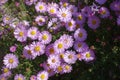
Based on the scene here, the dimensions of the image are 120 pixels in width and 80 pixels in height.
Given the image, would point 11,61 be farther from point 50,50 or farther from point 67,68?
point 67,68

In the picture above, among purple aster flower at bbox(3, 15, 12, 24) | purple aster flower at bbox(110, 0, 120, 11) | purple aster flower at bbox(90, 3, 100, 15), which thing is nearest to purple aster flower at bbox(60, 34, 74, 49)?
purple aster flower at bbox(90, 3, 100, 15)

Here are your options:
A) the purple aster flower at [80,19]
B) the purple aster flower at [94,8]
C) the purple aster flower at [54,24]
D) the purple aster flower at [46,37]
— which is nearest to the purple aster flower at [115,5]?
the purple aster flower at [94,8]

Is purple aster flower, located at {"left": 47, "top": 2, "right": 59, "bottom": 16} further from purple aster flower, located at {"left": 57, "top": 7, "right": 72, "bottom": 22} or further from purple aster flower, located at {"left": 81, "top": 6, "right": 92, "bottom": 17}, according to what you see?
purple aster flower, located at {"left": 81, "top": 6, "right": 92, "bottom": 17}

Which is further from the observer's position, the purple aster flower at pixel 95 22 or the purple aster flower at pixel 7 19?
→ the purple aster flower at pixel 7 19

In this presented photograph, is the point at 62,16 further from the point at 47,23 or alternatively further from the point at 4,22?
the point at 4,22

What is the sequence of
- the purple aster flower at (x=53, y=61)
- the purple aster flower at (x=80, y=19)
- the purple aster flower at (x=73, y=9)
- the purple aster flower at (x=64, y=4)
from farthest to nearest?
1. the purple aster flower at (x=64, y=4)
2. the purple aster flower at (x=73, y=9)
3. the purple aster flower at (x=80, y=19)
4. the purple aster flower at (x=53, y=61)

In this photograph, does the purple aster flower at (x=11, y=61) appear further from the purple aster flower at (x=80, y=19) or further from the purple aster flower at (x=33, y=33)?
the purple aster flower at (x=80, y=19)

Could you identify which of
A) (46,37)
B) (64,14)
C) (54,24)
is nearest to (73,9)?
(64,14)

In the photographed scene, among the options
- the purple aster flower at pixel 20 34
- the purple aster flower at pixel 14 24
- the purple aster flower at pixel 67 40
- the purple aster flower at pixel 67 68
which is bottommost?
the purple aster flower at pixel 67 68
